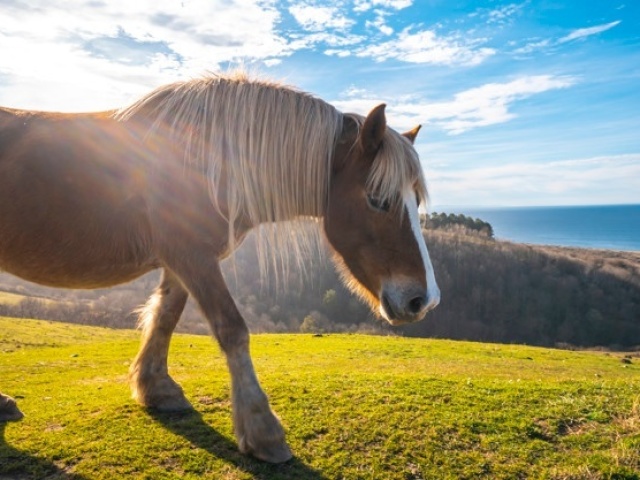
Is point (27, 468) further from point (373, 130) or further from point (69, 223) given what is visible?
point (373, 130)

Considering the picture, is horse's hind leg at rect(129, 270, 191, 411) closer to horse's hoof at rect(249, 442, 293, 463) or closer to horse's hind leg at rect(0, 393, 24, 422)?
horse's hind leg at rect(0, 393, 24, 422)

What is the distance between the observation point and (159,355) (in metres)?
4.61

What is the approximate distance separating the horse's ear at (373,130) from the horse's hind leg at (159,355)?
7.50 ft

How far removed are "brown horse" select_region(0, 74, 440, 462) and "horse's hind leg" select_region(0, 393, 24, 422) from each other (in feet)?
4.85

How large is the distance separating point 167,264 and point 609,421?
4.31 m

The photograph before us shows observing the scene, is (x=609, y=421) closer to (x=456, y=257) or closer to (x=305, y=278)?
(x=305, y=278)

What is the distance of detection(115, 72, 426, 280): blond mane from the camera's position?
3.66m

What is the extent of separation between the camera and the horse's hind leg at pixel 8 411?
173 inches

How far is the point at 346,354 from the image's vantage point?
15.7 meters

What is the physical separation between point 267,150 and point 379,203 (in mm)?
1013

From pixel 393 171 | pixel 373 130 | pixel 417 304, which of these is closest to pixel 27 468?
pixel 417 304

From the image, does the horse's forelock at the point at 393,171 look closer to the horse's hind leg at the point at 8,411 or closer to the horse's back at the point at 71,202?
the horse's back at the point at 71,202

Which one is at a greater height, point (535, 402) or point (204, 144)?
point (204, 144)

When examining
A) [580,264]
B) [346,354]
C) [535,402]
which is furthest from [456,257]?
[535,402]
